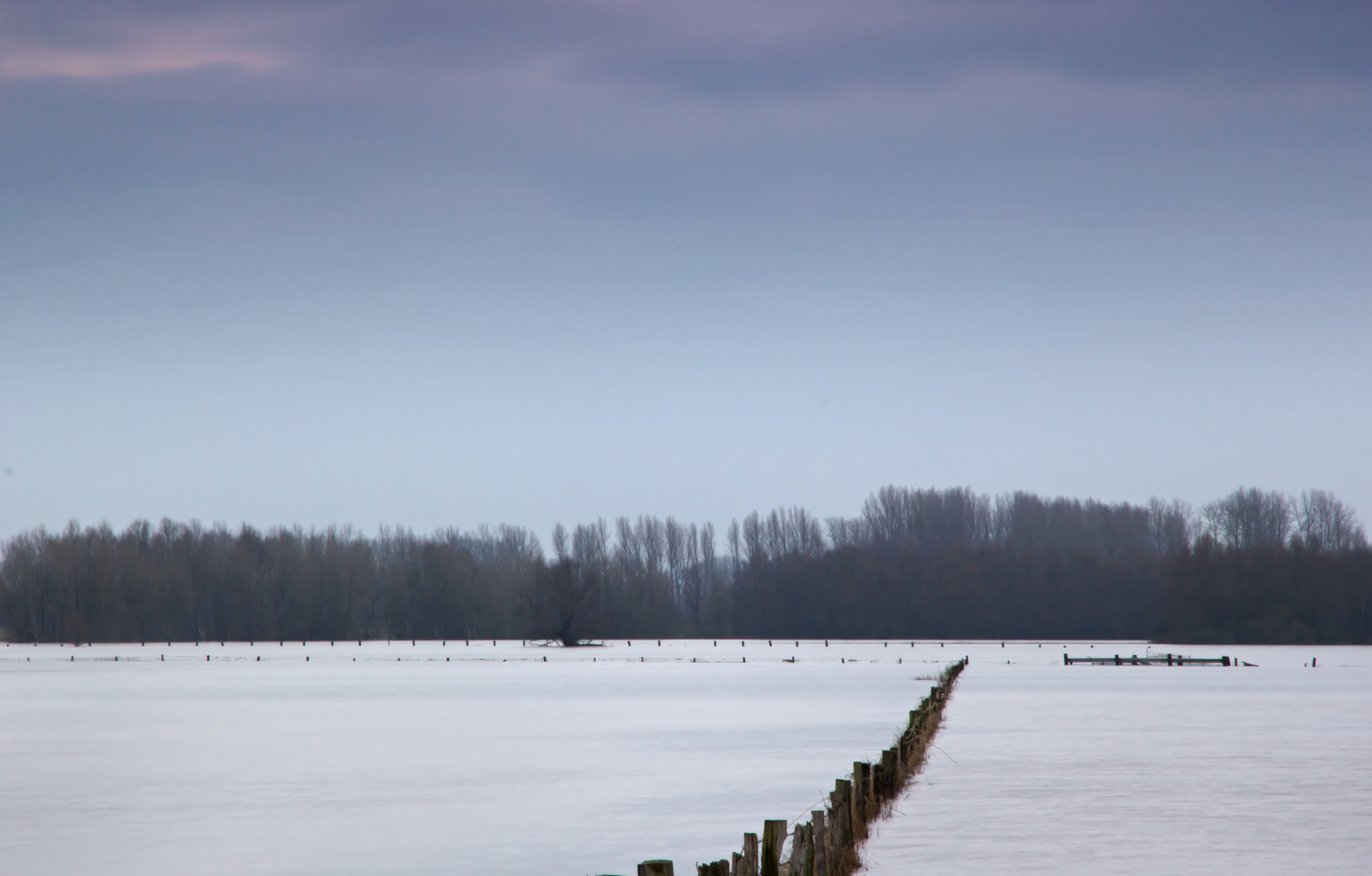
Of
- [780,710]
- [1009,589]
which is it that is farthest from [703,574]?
[780,710]

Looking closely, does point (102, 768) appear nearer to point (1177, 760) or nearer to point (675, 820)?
point (675, 820)

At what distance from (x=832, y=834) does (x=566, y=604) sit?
104 m

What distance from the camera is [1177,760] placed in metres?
20.7

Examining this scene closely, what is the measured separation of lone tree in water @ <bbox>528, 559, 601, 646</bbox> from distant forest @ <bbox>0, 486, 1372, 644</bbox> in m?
0.27

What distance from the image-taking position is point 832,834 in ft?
36.4

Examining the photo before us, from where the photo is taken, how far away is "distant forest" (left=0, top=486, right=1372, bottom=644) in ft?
370

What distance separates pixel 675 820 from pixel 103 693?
31916 mm

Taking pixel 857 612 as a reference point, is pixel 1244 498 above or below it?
above

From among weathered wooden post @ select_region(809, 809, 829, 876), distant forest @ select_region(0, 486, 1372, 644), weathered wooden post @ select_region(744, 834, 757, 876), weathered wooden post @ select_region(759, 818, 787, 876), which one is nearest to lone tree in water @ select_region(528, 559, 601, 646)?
distant forest @ select_region(0, 486, 1372, 644)

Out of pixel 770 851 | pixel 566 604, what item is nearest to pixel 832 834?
pixel 770 851

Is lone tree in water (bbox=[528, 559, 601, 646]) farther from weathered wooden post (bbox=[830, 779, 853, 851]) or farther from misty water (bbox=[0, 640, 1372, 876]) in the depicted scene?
weathered wooden post (bbox=[830, 779, 853, 851])

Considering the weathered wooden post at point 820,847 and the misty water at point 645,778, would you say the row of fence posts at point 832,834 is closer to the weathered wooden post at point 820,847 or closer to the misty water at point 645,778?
the weathered wooden post at point 820,847

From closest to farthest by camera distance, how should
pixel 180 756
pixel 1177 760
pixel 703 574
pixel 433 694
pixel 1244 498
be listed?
pixel 1177 760 → pixel 180 756 → pixel 433 694 → pixel 1244 498 → pixel 703 574

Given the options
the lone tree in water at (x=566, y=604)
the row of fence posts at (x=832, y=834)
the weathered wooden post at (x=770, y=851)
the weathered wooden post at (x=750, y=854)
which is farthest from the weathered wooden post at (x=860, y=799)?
the lone tree in water at (x=566, y=604)
